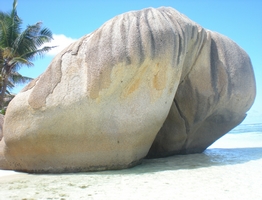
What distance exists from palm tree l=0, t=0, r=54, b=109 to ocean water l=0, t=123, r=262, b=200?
10181 millimetres

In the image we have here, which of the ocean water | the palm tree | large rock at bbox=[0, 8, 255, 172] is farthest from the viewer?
the palm tree

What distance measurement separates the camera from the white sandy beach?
2.10 m

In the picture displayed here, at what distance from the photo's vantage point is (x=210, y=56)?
380 centimetres

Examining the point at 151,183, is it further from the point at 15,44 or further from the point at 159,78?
the point at 15,44

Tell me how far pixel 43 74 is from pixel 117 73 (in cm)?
89

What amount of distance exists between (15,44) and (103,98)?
1084 centimetres

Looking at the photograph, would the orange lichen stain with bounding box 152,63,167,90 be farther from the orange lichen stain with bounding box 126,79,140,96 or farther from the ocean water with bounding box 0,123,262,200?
the ocean water with bounding box 0,123,262,200

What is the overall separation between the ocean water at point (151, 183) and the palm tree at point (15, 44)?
10181 millimetres

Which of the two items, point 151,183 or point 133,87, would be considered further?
point 133,87

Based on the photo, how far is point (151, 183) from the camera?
2.42 meters

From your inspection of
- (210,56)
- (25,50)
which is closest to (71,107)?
(210,56)

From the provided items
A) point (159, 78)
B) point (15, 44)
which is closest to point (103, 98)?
point (159, 78)

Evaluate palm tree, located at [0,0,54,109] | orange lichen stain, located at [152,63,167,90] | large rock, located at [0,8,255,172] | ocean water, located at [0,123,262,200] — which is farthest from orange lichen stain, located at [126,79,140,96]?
palm tree, located at [0,0,54,109]

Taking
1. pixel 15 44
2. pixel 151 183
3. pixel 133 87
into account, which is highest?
pixel 15 44
